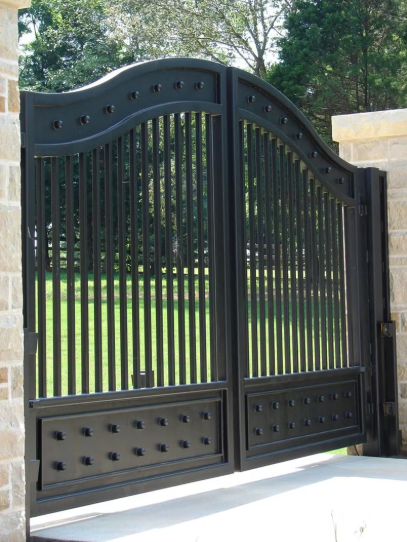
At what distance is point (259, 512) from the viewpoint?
13.7 feet

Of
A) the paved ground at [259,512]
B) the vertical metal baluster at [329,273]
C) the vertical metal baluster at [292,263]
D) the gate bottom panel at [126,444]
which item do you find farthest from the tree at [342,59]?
the gate bottom panel at [126,444]

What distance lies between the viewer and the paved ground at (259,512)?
12.3 feet

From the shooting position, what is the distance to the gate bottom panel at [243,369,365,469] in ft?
16.5

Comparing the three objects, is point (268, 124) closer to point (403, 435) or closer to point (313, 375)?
point (313, 375)

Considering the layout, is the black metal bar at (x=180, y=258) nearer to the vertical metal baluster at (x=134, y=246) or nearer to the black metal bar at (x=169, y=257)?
the black metal bar at (x=169, y=257)

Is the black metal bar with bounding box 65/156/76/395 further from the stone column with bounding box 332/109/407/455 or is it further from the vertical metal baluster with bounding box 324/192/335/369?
the stone column with bounding box 332/109/407/455

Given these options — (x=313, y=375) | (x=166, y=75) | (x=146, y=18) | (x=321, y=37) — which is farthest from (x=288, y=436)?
(x=146, y=18)

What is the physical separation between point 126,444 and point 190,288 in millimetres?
993

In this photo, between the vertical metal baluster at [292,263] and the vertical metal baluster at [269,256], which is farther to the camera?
the vertical metal baluster at [292,263]

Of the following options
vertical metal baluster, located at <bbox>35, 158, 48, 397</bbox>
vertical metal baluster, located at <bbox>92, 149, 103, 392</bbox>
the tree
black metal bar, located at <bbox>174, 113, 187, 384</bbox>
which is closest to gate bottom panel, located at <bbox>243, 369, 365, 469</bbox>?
black metal bar, located at <bbox>174, 113, 187, 384</bbox>

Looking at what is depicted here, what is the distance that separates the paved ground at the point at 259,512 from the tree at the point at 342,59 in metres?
17.1

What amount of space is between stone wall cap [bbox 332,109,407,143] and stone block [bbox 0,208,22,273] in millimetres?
3380

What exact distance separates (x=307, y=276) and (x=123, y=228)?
1745mm

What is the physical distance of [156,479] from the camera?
14.3 feet
